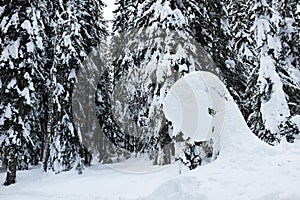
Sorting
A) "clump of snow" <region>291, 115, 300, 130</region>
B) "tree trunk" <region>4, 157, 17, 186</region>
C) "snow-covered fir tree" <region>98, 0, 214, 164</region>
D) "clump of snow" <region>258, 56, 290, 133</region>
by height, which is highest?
"snow-covered fir tree" <region>98, 0, 214, 164</region>

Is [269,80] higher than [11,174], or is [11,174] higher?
[269,80]

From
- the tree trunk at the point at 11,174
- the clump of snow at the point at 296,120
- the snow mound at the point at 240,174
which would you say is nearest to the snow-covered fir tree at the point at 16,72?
the tree trunk at the point at 11,174

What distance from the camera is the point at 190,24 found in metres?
13.8

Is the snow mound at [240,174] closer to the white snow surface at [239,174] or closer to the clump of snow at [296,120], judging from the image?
the white snow surface at [239,174]

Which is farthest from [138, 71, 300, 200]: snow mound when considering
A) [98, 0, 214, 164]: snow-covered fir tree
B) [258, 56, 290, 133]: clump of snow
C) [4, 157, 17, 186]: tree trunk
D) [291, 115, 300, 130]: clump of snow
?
[4, 157, 17, 186]: tree trunk

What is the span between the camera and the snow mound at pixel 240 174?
209 inches

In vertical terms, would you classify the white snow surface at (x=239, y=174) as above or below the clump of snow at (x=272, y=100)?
below

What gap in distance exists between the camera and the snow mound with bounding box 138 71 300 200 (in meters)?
5.32

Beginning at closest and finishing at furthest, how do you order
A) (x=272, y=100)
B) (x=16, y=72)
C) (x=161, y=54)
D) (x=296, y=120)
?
(x=296, y=120)
(x=272, y=100)
(x=161, y=54)
(x=16, y=72)

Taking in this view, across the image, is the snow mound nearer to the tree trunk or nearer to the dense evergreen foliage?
the dense evergreen foliage

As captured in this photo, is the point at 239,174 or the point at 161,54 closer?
the point at 239,174

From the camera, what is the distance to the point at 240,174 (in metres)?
6.25

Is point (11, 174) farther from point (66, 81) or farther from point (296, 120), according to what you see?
point (296, 120)

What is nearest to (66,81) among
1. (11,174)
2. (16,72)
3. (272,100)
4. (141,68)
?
(16,72)
